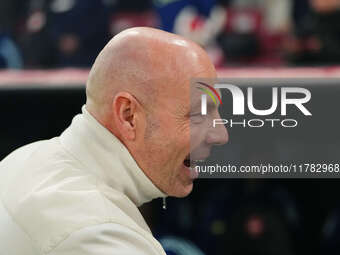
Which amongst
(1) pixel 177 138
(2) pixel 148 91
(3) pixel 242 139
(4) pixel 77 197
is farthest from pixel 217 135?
(3) pixel 242 139

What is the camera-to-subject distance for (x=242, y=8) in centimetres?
439

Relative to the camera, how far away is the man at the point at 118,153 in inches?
51.2

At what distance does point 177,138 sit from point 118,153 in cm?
13

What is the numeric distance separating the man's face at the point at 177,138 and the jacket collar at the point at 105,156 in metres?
0.04

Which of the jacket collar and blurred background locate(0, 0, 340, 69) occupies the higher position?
the jacket collar

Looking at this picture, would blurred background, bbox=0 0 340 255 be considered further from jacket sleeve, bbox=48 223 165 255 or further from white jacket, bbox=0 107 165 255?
jacket sleeve, bbox=48 223 165 255

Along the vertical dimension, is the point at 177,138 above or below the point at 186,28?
above

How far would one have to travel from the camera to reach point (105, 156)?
142 centimetres

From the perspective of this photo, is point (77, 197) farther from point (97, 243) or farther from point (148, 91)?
point (148, 91)

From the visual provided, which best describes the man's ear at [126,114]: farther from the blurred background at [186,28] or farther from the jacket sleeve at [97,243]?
the blurred background at [186,28]

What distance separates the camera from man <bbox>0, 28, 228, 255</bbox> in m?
1.30

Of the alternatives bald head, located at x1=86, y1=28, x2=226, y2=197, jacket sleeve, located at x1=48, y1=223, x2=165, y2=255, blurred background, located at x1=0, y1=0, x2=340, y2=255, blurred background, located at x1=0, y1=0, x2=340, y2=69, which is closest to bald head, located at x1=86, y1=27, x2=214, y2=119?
bald head, located at x1=86, y1=28, x2=226, y2=197

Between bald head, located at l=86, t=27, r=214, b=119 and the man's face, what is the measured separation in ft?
0.10

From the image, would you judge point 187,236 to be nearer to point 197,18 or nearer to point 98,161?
point 197,18
